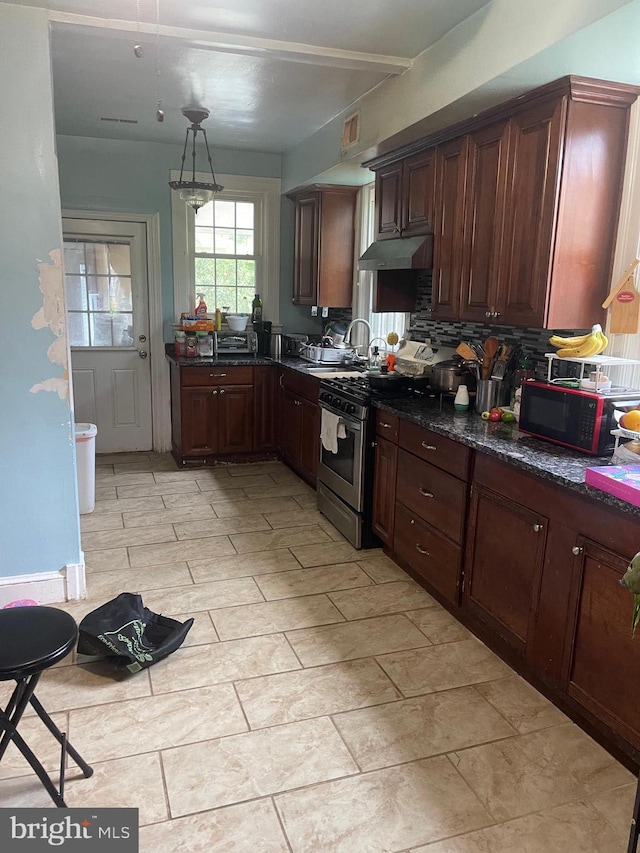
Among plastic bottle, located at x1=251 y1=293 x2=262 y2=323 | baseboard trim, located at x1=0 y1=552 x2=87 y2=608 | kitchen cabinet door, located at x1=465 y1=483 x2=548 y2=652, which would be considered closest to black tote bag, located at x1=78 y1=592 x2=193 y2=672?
baseboard trim, located at x1=0 y1=552 x2=87 y2=608

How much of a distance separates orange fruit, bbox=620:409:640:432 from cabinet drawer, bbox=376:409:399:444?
47.8 inches

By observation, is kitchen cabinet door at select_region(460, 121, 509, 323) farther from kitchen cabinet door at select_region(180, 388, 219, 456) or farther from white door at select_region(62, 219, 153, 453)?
white door at select_region(62, 219, 153, 453)

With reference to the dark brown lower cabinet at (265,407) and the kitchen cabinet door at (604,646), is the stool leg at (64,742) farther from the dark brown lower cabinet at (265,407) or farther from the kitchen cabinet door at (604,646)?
the dark brown lower cabinet at (265,407)

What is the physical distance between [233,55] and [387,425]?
6.68ft

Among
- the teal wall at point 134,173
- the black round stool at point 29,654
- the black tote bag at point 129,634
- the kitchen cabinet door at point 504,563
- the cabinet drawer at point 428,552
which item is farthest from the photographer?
the teal wall at point 134,173

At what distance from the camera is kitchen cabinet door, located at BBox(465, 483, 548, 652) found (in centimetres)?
231

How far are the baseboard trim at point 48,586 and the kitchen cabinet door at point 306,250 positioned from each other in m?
3.02

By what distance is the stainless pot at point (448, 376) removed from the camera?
3.37 metres

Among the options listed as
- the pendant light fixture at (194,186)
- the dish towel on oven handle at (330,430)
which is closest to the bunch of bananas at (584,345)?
the dish towel on oven handle at (330,430)

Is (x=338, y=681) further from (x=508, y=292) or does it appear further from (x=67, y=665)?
(x=508, y=292)

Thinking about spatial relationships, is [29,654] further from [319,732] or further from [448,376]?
[448,376]

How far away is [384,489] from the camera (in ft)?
11.2

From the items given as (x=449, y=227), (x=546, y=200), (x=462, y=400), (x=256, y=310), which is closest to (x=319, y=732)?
(x=462, y=400)

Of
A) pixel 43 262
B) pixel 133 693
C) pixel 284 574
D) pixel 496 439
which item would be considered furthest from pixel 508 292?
pixel 133 693
